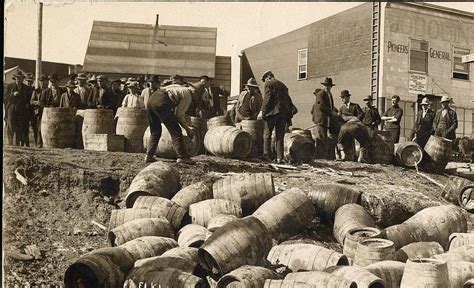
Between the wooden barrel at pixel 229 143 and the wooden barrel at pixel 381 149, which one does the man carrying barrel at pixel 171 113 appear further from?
the wooden barrel at pixel 381 149

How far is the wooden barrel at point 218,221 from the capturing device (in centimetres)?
622

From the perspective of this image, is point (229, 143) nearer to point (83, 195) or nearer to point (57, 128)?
point (83, 195)

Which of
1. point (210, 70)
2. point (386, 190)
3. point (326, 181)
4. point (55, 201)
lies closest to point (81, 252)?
point (55, 201)

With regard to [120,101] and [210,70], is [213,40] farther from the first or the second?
[120,101]

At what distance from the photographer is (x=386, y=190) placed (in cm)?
827

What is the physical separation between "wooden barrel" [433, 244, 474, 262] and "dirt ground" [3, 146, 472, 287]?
1490 millimetres

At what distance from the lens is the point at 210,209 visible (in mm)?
6672

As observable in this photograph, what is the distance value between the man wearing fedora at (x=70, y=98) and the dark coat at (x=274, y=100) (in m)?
3.50

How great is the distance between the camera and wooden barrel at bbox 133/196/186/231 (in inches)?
260

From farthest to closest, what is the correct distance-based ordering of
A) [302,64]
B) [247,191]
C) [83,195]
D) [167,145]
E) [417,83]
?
1. [302,64]
2. [417,83]
3. [167,145]
4. [83,195]
5. [247,191]

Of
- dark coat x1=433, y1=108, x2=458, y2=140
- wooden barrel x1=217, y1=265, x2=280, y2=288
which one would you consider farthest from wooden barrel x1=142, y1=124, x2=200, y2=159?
dark coat x1=433, y1=108, x2=458, y2=140

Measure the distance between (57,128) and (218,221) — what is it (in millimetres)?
3934

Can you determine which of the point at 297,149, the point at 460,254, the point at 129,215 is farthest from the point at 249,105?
the point at 460,254

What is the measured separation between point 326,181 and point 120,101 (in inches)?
190
